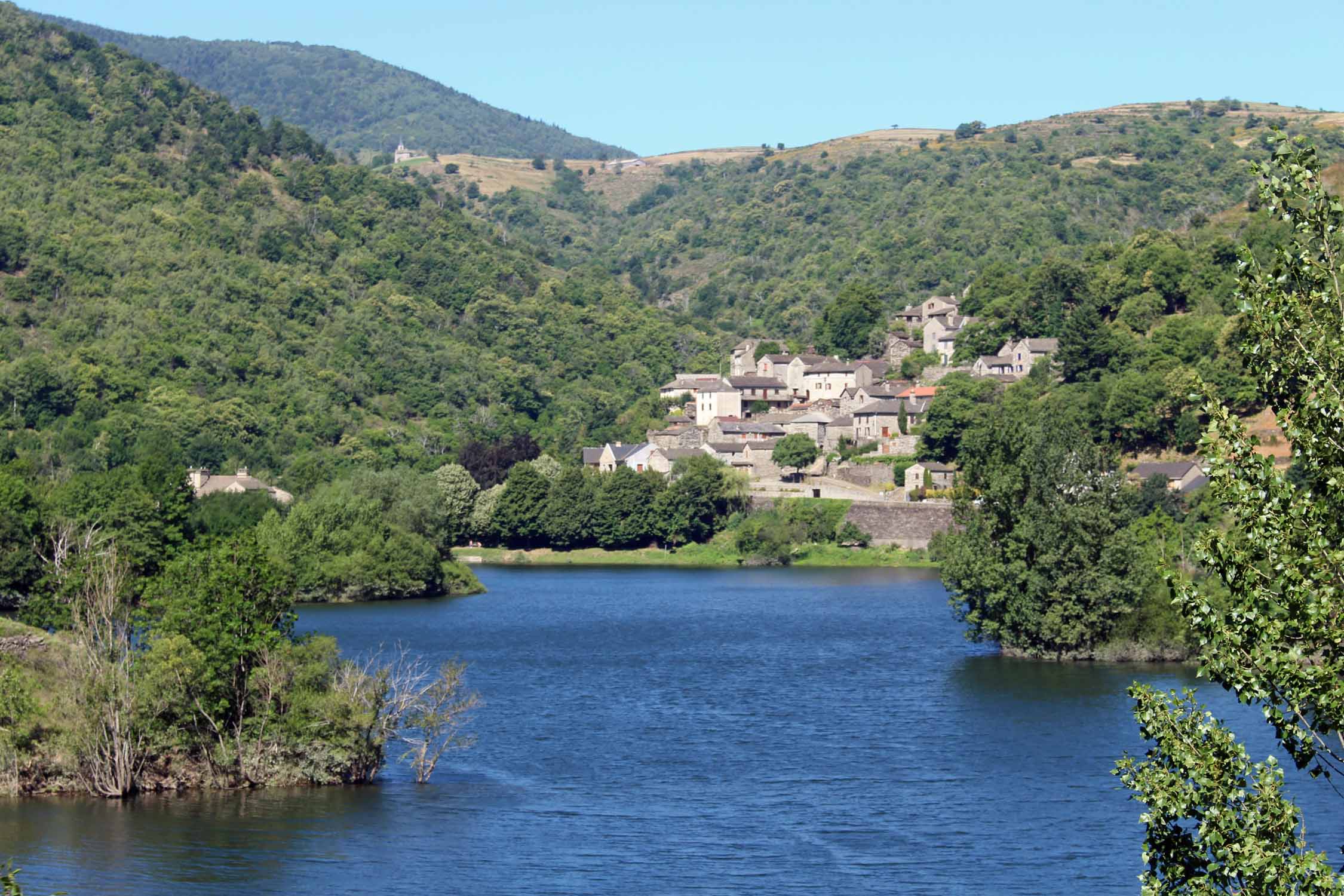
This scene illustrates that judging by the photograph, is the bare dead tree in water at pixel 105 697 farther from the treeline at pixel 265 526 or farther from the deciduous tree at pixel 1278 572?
the treeline at pixel 265 526

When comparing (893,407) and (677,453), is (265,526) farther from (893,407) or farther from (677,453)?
(893,407)

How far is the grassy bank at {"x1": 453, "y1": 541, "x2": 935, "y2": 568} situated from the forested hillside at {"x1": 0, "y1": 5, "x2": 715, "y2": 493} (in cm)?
1221

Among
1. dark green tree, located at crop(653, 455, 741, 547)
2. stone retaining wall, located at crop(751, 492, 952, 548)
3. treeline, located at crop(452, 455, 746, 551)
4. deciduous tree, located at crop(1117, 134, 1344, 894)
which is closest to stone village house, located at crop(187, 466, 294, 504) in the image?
treeline, located at crop(452, 455, 746, 551)

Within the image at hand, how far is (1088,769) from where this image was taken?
38.7 m

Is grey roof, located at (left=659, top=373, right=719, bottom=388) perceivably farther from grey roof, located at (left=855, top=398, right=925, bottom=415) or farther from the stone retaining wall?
the stone retaining wall

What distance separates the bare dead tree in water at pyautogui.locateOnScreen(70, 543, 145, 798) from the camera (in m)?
31.5

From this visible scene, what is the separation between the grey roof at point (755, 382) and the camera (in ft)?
404

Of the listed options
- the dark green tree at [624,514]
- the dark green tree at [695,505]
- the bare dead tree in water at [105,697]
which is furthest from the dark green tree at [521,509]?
the bare dead tree in water at [105,697]

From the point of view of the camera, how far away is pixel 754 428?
113m

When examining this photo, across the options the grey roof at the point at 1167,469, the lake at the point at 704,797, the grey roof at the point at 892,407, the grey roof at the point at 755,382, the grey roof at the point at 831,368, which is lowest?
the lake at the point at 704,797

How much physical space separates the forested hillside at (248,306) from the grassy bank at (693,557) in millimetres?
12209

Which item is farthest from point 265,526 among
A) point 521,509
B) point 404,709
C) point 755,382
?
point 755,382

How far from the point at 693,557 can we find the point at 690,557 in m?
0.18

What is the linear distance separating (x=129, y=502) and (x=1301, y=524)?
6137 cm
